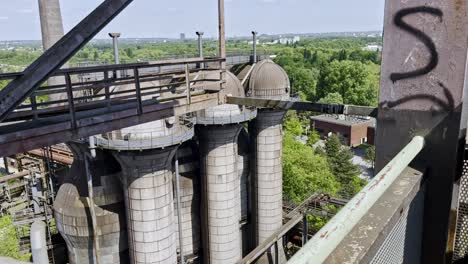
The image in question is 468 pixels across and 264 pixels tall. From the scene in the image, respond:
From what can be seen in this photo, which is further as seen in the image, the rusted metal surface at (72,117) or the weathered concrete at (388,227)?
the rusted metal surface at (72,117)

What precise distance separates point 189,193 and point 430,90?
12.8 m

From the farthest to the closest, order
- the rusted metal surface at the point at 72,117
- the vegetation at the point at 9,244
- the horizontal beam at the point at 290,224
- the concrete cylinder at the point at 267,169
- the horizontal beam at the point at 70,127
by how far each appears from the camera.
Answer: the concrete cylinder at the point at 267,169, the vegetation at the point at 9,244, the horizontal beam at the point at 290,224, the rusted metal surface at the point at 72,117, the horizontal beam at the point at 70,127

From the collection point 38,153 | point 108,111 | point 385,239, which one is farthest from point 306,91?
point 385,239

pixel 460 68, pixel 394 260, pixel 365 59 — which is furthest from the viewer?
pixel 365 59

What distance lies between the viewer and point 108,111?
21.5ft

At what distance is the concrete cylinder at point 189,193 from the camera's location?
15.0 meters

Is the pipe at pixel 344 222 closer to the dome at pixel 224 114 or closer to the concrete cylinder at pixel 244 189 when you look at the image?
the dome at pixel 224 114

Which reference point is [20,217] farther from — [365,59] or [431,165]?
[365,59]

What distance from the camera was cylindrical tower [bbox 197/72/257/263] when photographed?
14.0 m

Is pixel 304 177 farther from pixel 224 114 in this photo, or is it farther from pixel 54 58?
pixel 54 58

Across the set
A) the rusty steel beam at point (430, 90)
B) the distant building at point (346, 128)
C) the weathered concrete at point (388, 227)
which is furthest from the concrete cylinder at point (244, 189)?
the distant building at point (346, 128)

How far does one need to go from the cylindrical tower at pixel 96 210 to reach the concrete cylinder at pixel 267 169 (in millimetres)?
6563

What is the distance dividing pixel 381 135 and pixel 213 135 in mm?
11225

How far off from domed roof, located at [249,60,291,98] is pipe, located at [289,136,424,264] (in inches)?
542
